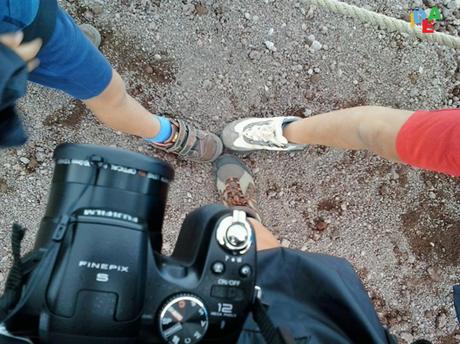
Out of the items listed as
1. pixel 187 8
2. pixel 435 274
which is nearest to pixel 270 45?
pixel 187 8

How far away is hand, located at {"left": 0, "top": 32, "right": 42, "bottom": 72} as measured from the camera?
31.3 inches

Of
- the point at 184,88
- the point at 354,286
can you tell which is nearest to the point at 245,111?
the point at 184,88

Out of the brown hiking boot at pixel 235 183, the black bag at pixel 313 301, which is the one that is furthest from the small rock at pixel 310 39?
the black bag at pixel 313 301

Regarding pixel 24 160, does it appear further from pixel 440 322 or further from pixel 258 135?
pixel 440 322

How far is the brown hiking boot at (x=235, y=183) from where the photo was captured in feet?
5.31

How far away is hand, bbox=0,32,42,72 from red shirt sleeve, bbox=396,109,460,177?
0.76 m

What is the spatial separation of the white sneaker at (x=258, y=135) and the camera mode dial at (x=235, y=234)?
2.41 ft

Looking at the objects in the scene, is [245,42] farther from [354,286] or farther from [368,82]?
[354,286]

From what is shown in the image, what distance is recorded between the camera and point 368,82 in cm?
173

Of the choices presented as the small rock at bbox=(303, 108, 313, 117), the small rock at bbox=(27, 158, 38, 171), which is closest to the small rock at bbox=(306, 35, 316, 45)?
the small rock at bbox=(303, 108, 313, 117)

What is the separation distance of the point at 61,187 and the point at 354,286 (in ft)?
2.06

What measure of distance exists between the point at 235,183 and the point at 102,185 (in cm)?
79

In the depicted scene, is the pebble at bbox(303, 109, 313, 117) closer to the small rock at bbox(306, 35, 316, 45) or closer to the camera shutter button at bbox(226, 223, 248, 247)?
the small rock at bbox(306, 35, 316, 45)

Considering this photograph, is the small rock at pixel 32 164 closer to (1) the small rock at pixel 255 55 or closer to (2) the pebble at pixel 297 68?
(1) the small rock at pixel 255 55
